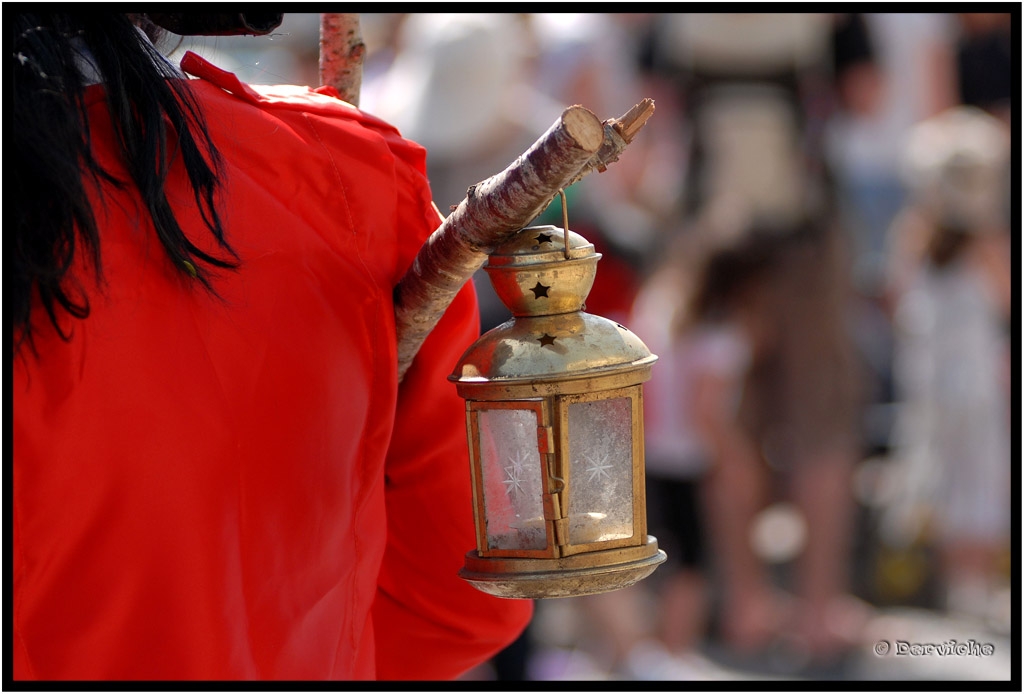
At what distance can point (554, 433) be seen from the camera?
4.61 ft

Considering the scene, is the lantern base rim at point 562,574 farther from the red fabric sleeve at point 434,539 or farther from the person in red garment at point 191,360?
the red fabric sleeve at point 434,539

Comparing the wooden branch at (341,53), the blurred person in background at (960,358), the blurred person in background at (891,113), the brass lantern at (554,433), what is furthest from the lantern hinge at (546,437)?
the blurred person in background at (891,113)

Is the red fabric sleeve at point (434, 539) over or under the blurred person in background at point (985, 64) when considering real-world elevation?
under

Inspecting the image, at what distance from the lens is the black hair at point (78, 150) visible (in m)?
1.17

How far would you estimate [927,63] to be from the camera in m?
6.08

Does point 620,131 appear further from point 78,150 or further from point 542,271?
point 78,150

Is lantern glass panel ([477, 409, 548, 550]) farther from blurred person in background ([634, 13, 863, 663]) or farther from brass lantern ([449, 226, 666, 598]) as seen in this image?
blurred person in background ([634, 13, 863, 663])

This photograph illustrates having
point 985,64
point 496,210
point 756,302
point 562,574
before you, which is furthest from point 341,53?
point 985,64

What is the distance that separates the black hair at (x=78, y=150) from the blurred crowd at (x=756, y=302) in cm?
293

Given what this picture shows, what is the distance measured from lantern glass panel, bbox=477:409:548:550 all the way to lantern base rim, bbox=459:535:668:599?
0.02 metres

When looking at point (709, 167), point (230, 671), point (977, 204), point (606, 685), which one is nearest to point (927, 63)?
point (977, 204)

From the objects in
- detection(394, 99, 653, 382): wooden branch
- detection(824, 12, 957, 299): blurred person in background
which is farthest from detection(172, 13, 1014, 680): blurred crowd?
detection(394, 99, 653, 382): wooden branch

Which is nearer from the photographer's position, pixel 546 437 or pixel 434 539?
pixel 546 437

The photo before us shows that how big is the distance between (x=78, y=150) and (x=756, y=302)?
3.72 metres
